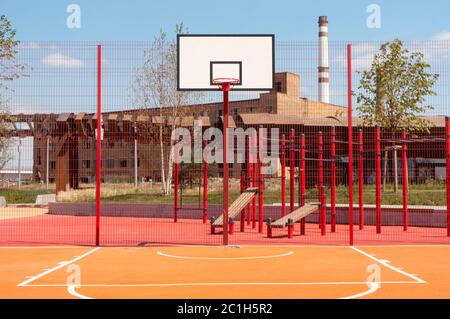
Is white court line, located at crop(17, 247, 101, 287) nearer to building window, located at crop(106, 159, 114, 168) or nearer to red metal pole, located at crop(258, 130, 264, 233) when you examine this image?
red metal pole, located at crop(258, 130, 264, 233)

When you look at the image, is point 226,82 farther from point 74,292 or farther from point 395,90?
point 395,90

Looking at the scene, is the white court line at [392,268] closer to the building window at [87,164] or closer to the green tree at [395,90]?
the green tree at [395,90]

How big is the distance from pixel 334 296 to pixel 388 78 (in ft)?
63.7

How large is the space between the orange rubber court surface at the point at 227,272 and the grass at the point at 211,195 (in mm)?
9248

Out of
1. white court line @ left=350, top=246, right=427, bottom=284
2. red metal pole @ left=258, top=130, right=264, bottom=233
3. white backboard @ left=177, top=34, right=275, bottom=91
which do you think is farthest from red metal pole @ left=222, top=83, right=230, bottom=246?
red metal pole @ left=258, top=130, right=264, bottom=233

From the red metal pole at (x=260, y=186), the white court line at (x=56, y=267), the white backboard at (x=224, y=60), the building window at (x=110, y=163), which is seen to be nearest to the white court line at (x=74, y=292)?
the white court line at (x=56, y=267)

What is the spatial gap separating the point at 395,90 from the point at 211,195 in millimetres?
8932

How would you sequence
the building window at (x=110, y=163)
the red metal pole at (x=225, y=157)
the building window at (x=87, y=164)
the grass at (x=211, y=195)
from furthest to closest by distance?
the building window at (x=87, y=164)
the building window at (x=110, y=163)
the grass at (x=211, y=195)
the red metal pole at (x=225, y=157)

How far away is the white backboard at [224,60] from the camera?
13282 mm

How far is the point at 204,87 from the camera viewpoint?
13.3m

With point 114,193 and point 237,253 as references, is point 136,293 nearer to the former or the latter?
point 237,253

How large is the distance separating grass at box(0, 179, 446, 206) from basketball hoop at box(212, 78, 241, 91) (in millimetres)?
8171

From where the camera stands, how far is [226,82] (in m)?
12.9
